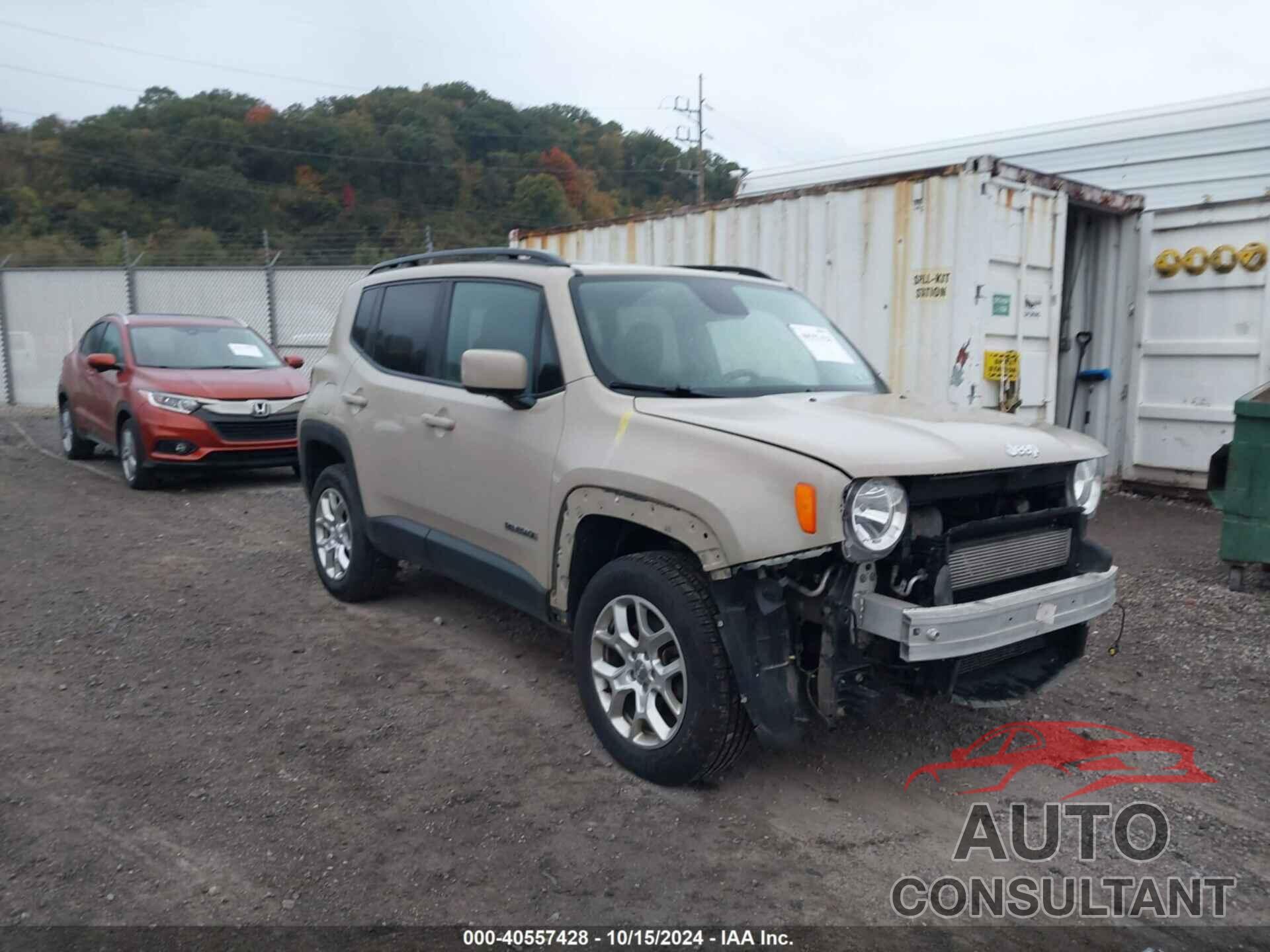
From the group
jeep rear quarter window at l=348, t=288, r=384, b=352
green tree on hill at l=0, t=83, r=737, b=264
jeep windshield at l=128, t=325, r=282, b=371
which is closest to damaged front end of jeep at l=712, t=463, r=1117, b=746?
jeep rear quarter window at l=348, t=288, r=384, b=352

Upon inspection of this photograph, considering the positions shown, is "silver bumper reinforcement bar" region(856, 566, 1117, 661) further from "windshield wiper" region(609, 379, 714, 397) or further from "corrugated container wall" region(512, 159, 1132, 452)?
"corrugated container wall" region(512, 159, 1132, 452)

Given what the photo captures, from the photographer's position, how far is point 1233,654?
513 cm

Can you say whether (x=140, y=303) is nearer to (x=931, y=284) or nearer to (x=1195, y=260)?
(x=931, y=284)

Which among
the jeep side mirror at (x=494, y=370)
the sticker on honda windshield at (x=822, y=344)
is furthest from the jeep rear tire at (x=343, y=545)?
the sticker on honda windshield at (x=822, y=344)

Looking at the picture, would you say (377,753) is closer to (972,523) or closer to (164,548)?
(972,523)

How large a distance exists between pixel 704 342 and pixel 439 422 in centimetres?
130

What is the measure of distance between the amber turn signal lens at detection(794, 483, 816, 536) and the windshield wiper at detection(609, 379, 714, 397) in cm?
96

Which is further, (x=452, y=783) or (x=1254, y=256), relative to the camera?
(x=1254, y=256)

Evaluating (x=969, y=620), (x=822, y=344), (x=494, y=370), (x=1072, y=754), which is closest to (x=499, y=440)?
(x=494, y=370)

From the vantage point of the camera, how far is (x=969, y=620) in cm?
313

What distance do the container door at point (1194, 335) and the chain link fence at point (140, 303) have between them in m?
9.68

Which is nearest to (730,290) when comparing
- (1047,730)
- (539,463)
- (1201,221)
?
(539,463)

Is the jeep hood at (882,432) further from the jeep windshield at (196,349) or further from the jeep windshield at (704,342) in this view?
the jeep windshield at (196,349)

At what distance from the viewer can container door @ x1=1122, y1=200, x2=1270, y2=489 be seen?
8195 millimetres
